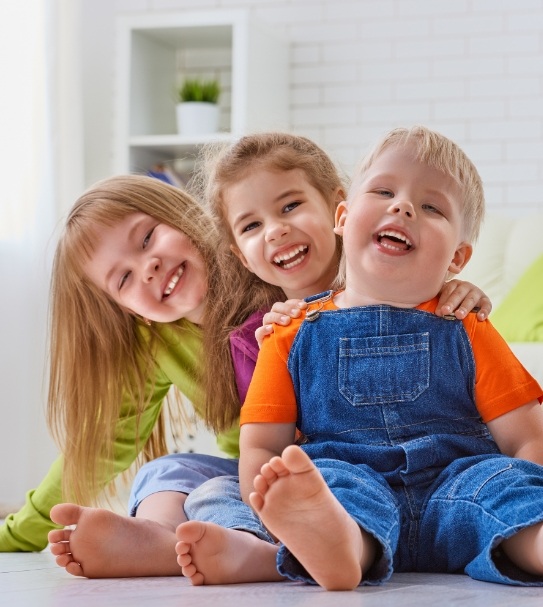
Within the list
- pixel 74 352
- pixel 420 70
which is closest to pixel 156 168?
pixel 420 70

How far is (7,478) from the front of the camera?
3518mm

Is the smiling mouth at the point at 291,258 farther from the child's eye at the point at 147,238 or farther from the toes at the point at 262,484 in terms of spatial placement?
the toes at the point at 262,484

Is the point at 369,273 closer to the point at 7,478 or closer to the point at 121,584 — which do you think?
the point at 121,584

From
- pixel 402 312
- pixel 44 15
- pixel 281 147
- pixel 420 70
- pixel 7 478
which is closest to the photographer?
pixel 402 312

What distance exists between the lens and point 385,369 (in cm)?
151

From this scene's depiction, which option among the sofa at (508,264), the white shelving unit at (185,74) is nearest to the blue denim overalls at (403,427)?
the sofa at (508,264)

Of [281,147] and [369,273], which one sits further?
[281,147]

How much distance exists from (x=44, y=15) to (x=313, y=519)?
3148 millimetres

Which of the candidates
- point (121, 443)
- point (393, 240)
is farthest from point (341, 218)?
point (121, 443)

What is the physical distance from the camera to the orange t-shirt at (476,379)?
150 cm

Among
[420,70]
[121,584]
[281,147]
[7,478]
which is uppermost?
[420,70]

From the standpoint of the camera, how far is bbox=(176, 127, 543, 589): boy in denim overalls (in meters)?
1.40

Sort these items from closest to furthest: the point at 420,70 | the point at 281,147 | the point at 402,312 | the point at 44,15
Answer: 1. the point at 402,312
2. the point at 281,147
3. the point at 44,15
4. the point at 420,70

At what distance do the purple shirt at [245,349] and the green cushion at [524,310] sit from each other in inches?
52.3
